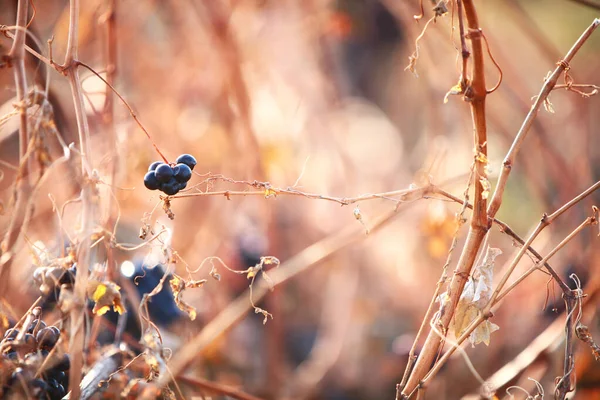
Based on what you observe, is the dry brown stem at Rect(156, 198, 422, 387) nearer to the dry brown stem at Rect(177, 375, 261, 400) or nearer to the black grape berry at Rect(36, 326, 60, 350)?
the dry brown stem at Rect(177, 375, 261, 400)

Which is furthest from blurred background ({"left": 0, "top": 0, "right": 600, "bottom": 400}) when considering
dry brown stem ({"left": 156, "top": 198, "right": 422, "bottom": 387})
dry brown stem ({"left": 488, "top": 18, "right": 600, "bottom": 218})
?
dry brown stem ({"left": 488, "top": 18, "right": 600, "bottom": 218})

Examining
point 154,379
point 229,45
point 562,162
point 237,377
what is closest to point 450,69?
point 562,162

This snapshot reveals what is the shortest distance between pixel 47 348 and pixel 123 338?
26 centimetres

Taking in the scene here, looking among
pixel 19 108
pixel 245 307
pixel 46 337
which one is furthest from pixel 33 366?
pixel 245 307

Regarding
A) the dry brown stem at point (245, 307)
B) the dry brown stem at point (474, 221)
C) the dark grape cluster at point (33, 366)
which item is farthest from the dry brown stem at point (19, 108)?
the dry brown stem at point (474, 221)

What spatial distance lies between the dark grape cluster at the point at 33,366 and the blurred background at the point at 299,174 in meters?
0.20

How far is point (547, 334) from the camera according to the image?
99 centimetres

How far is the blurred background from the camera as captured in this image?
1179 millimetres

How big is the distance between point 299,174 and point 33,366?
4.52 ft

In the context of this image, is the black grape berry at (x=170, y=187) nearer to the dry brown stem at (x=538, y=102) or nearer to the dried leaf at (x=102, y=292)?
the dried leaf at (x=102, y=292)

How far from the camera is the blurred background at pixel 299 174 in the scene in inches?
46.4

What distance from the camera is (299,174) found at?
1.89 metres

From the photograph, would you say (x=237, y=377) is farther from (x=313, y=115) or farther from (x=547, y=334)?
(x=313, y=115)

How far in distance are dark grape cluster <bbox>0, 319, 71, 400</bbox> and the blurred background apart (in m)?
0.20
